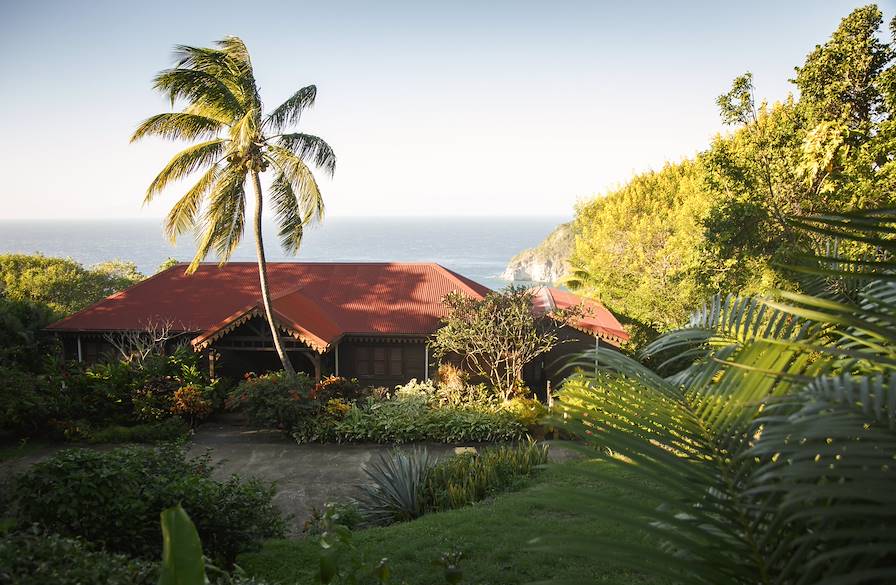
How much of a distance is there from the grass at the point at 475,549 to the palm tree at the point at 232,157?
30.7ft

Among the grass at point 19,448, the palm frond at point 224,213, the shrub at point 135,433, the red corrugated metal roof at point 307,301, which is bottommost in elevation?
the grass at point 19,448

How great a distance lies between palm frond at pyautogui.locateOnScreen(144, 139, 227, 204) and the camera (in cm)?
1509

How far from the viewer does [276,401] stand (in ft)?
47.9

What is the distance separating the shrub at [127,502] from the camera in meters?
6.21

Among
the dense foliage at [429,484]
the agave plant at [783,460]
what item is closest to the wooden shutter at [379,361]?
the dense foliage at [429,484]

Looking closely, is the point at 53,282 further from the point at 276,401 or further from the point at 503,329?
the point at 503,329

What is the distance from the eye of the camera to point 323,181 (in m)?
15.9

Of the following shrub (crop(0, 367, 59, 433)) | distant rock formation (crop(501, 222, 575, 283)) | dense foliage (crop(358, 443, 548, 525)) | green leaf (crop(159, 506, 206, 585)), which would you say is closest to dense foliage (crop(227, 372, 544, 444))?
dense foliage (crop(358, 443, 548, 525))

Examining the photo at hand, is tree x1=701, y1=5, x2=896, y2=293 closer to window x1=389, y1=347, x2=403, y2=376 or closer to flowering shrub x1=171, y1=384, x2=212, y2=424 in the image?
window x1=389, y1=347, x2=403, y2=376

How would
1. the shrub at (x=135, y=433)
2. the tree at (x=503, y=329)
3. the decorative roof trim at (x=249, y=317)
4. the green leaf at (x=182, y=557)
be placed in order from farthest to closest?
1. the decorative roof trim at (x=249, y=317)
2. the tree at (x=503, y=329)
3. the shrub at (x=135, y=433)
4. the green leaf at (x=182, y=557)

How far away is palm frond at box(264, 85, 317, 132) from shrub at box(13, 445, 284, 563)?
1040 centimetres

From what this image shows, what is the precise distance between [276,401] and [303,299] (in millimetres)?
5116

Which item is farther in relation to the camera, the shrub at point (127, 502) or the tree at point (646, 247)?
the tree at point (646, 247)

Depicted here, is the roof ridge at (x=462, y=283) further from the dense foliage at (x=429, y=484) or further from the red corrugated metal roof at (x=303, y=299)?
the dense foliage at (x=429, y=484)
